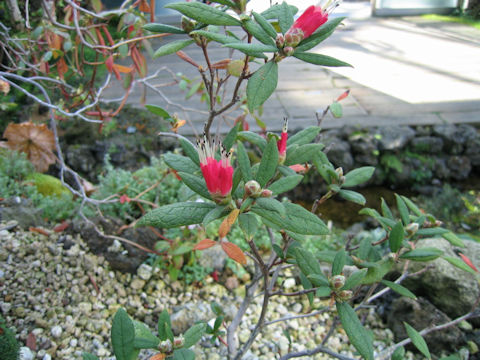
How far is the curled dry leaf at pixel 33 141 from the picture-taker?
191 centimetres

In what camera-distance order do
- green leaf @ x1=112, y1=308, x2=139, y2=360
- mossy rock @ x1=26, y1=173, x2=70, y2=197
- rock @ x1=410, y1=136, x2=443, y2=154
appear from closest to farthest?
green leaf @ x1=112, y1=308, x2=139, y2=360 → mossy rock @ x1=26, y1=173, x2=70, y2=197 → rock @ x1=410, y1=136, x2=443, y2=154

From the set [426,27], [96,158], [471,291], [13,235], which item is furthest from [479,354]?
[426,27]

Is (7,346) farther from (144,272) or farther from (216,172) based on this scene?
(216,172)

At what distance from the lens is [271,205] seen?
701 millimetres

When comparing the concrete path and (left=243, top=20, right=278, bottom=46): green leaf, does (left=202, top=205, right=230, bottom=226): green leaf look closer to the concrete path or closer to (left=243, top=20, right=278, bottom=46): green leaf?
(left=243, top=20, right=278, bottom=46): green leaf

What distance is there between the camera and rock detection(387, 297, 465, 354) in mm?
1658

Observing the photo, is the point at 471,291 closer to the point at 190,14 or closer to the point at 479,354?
the point at 479,354

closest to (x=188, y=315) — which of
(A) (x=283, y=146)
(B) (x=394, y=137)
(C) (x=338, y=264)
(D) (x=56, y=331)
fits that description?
(D) (x=56, y=331)

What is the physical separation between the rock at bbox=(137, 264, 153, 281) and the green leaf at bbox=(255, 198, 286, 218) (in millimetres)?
1282

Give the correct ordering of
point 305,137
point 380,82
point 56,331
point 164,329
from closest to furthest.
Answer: point 164,329 → point 305,137 → point 56,331 → point 380,82

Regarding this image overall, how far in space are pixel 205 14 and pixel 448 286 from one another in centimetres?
154

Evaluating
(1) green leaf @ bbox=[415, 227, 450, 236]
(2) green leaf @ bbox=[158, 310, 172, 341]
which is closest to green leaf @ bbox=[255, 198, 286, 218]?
(2) green leaf @ bbox=[158, 310, 172, 341]

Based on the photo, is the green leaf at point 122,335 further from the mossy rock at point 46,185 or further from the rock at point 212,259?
the mossy rock at point 46,185

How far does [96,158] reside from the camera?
2.98 meters
